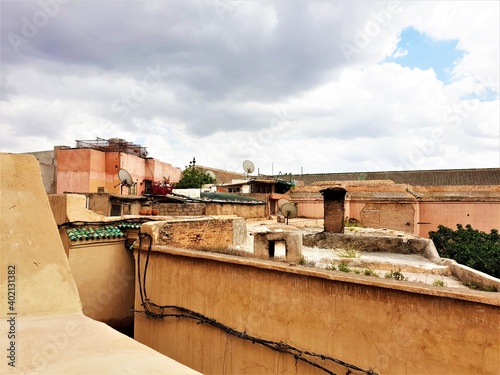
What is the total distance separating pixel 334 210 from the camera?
1109cm

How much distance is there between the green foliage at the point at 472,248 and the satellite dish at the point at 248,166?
13927 mm

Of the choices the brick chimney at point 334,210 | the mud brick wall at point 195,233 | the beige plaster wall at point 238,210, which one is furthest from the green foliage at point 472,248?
the mud brick wall at point 195,233

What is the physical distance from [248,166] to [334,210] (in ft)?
53.2

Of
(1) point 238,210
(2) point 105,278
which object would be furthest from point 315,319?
(1) point 238,210

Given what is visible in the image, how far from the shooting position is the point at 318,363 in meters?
4.29

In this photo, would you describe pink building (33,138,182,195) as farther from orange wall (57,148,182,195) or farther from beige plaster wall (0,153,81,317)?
beige plaster wall (0,153,81,317)

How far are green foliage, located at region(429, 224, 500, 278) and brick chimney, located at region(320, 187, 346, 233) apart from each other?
19.9 ft

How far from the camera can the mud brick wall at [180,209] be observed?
13.8 m

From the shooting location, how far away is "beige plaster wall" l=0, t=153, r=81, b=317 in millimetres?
3451

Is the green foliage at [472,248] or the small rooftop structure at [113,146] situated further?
the small rooftop structure at [113,146]

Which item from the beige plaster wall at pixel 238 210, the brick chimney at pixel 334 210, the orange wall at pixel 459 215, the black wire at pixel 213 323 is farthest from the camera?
the orange wall at pixel 459 215

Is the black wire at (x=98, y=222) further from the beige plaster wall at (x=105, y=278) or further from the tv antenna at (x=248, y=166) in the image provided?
the tv antenna at (x=248, y=166)

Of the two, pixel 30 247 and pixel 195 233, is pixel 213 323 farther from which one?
pixel 30 247

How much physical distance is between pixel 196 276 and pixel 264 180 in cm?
2001
